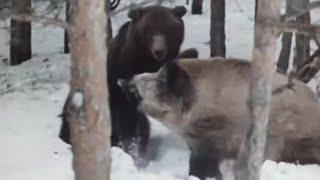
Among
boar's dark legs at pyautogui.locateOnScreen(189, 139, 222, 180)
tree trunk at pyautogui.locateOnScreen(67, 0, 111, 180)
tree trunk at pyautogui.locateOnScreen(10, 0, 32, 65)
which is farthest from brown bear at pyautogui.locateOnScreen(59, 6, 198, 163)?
tree trunk at pyautogui.locateOnScreen(10, 0, 32, 65)

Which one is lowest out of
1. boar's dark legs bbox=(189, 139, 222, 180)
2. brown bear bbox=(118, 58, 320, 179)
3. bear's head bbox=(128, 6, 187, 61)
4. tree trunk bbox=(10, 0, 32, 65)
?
tree trunk bbox=(10, 0, 32, 65)

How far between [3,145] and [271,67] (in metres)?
3.29

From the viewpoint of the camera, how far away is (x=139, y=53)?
728 centimetres

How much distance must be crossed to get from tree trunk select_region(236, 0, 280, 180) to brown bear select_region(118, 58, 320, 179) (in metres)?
1.16

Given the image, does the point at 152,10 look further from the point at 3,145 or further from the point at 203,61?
the point at 3,145

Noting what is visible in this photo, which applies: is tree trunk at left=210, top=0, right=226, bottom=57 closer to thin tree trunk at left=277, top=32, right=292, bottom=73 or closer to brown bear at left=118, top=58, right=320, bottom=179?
thin tree trunk at left=277, top=32, right=292, bottom=73

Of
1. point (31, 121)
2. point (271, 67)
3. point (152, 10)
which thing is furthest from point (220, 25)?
point (271, 67)

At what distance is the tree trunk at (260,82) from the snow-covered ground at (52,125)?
1.09 meters

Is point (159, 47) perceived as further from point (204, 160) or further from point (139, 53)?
point (204, 160)

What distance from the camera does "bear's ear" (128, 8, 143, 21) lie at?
24.1 ft

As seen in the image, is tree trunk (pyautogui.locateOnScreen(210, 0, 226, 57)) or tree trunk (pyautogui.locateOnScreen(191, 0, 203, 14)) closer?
tree trunk (pyautogui.locateOnScreen(210, 0, 226, 57))

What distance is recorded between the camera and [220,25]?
12617 millimetres

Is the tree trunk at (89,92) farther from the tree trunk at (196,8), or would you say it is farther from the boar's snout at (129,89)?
the tree trunk at (196,8)

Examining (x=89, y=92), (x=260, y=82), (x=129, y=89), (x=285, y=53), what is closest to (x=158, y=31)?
(x=129, y=89)
